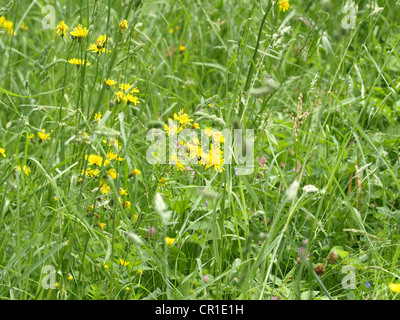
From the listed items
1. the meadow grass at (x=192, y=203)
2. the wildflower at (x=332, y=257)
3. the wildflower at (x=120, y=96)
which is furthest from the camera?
the wildflower at (x=332, y=257)

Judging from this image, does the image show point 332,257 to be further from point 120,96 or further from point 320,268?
point 120,96

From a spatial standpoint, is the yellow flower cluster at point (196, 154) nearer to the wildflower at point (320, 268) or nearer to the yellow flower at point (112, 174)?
the yellow flower at point (112, 174)

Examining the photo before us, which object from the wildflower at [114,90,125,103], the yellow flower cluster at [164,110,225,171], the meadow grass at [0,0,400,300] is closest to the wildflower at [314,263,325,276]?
the meadow grass at [0,0,400,300]

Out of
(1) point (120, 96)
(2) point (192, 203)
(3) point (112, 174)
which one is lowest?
(2) point (192, 203)

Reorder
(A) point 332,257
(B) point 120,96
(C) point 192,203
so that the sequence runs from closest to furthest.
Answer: (B) point 120,96 → (A) point 332,257 → (C) point 192,203

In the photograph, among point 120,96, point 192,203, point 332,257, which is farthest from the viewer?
point 192,203

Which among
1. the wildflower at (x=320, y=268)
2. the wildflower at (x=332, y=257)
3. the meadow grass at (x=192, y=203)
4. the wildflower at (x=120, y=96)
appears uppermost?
the wildflower at (x=120, y=96)

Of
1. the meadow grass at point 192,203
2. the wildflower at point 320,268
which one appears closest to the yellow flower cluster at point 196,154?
the meadow grass at point 192,203

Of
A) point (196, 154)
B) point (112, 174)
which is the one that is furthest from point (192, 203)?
point (112, 174)
